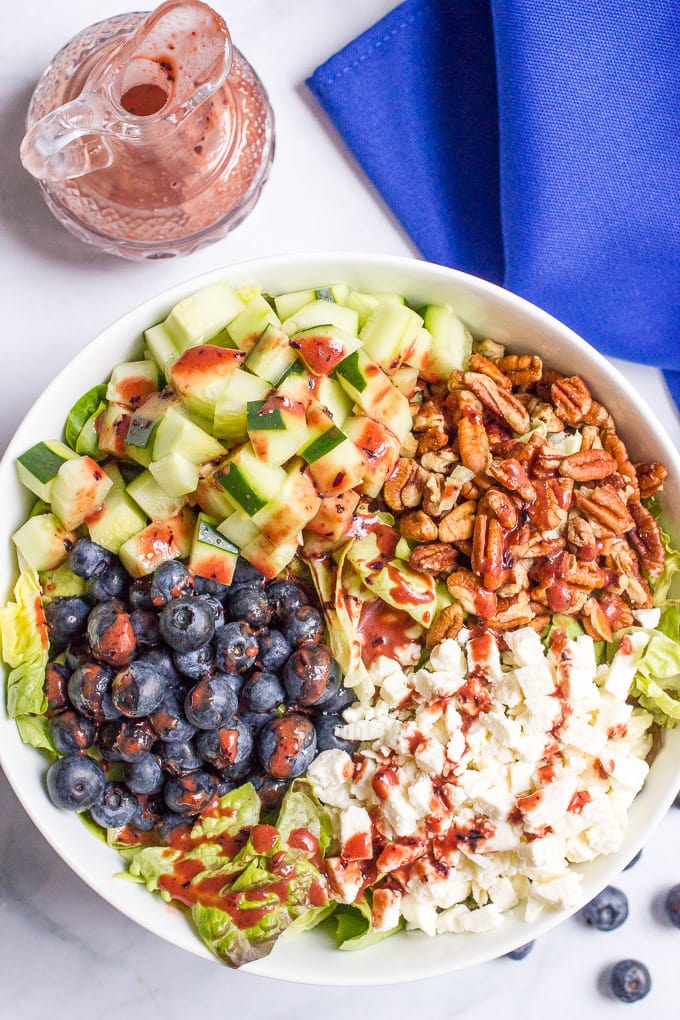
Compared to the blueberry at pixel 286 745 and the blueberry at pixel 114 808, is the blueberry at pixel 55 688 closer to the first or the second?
the blueberry at pixel 114 808

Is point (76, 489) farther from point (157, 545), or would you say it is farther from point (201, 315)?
point (201, 315)

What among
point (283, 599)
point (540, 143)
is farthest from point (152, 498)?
point (540, 143)

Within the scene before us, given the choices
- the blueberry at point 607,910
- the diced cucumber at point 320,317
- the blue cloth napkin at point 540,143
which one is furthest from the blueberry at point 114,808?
the blue cloth napkin at point 540,143

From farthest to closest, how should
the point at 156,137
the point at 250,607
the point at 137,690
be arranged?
the point at 156,137, the point at 250,607, the point at 137,690

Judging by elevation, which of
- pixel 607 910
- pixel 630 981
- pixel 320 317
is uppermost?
pixel 320 317

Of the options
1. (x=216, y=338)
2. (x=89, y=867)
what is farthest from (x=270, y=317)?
(x=89, y=867)

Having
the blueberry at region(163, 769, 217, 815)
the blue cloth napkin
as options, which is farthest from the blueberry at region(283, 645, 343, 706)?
the blue cloth napkin

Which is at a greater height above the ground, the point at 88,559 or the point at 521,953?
the point at 88,559
